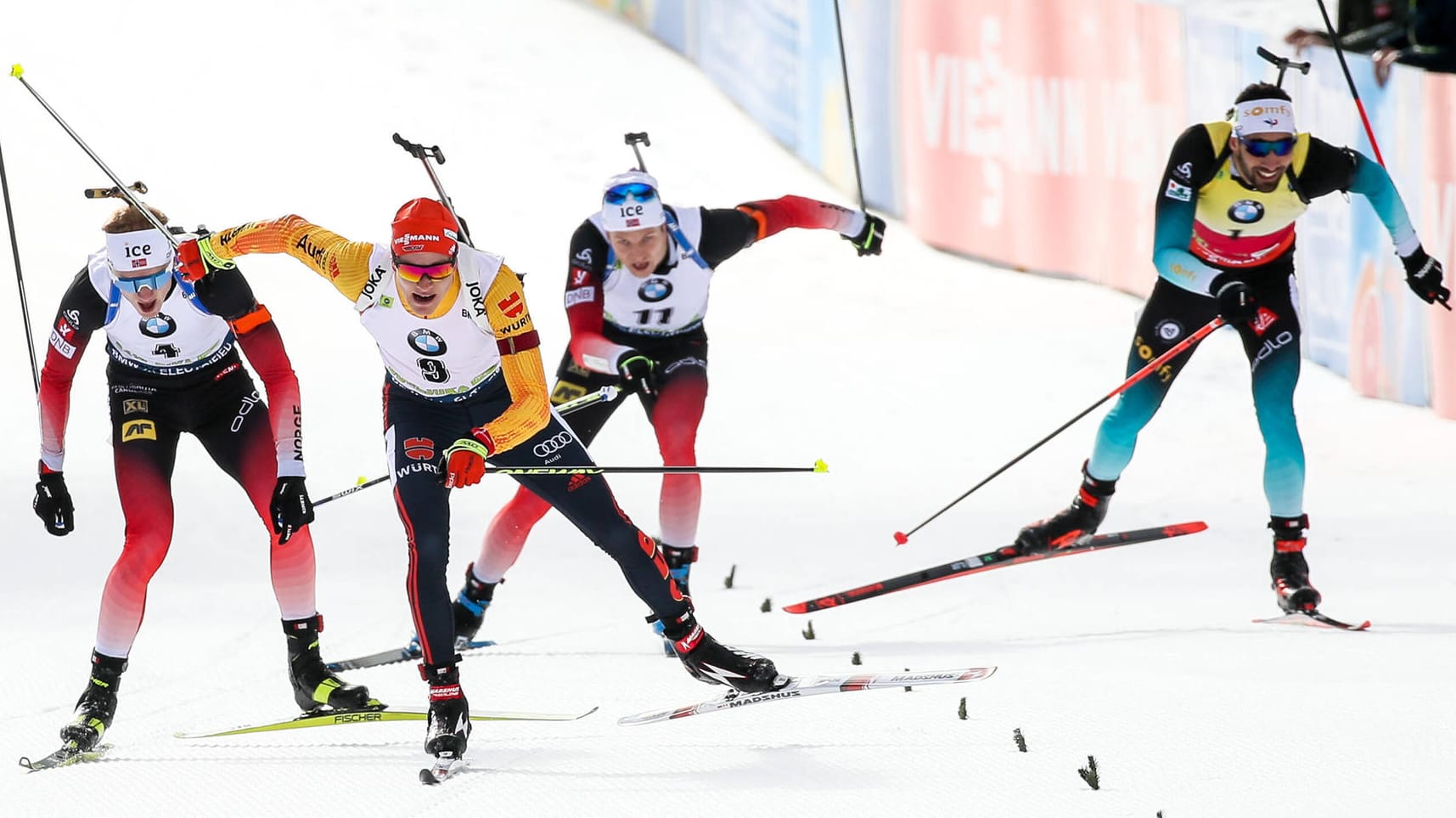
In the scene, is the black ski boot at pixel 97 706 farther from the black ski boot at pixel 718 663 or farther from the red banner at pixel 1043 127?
the red banner at pixel 1043 127

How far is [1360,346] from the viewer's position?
34.4ft

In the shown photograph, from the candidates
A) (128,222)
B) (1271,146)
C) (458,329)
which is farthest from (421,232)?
(1271,146)

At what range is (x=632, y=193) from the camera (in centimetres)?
669

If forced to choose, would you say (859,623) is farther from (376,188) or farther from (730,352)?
(376,188)

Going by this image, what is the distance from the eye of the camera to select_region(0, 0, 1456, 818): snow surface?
4816 millimetres

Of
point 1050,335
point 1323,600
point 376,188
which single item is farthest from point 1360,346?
point 376,188

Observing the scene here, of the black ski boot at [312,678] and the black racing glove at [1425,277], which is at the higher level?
the black racing glove at [1425,277]

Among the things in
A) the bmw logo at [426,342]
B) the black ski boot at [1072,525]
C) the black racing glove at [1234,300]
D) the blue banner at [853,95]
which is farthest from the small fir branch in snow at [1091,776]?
the blue banner at [853,95]

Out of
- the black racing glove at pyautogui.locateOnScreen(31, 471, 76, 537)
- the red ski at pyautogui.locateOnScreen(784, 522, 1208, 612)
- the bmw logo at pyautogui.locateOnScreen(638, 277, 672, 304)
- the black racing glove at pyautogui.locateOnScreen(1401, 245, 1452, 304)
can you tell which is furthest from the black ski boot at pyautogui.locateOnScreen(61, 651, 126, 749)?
the black racing glove at pyautogui.locateOnScreen(1401, 245, 1452, 304)

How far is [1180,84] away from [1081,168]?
1.14 metres

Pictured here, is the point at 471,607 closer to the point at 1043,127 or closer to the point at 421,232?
the point at 421,232

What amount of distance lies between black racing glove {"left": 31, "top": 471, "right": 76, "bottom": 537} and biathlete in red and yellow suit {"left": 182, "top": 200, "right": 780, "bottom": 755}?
89 cm

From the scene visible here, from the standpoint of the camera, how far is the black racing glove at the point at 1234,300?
6.74 metres

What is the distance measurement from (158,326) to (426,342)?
1.09 metres
